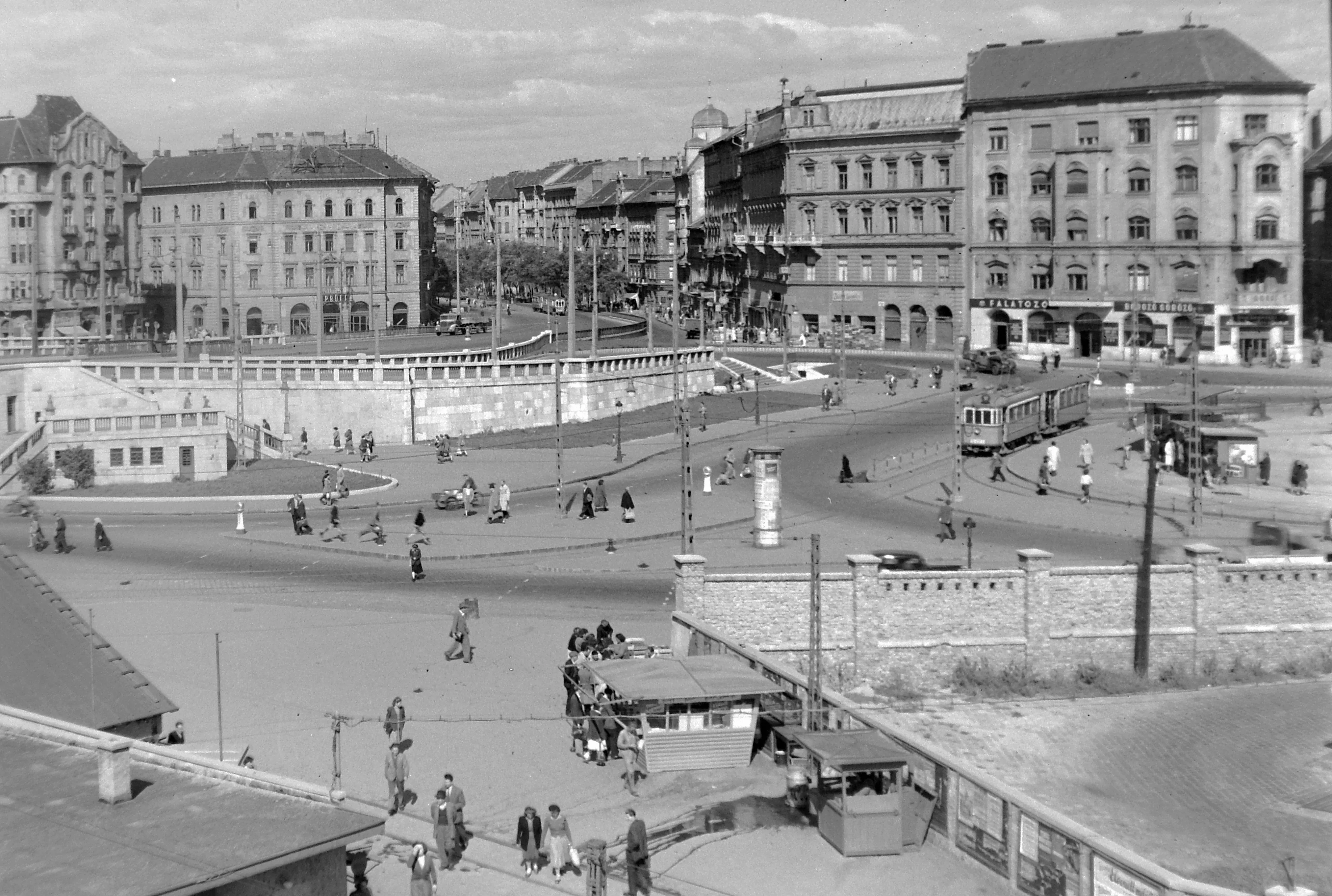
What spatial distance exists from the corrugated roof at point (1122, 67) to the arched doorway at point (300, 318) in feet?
175

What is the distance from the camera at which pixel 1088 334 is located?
94.9 m

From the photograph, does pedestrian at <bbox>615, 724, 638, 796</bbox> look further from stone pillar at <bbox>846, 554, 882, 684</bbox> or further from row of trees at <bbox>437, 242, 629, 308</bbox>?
row of trees at <bbox>437, 242, 629, 308</bbox>

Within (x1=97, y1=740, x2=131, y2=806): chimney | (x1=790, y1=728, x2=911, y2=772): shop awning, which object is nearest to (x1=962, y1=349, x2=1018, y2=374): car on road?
(x1=790, y1=728, x2=911, y2=772): shop awning

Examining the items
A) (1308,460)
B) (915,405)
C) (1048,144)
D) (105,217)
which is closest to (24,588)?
(1308,460)

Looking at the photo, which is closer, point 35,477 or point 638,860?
point 638,860

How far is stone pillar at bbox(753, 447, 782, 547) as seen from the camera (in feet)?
158

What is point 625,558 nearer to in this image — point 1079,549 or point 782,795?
point 1079,549

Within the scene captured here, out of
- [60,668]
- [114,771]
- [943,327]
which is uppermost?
[943,327]

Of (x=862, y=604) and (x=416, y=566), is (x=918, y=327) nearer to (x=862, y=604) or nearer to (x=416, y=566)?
(x=416, y=566)

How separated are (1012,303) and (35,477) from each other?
5789cm

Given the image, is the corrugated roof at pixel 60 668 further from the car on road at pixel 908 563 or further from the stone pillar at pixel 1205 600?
the stone pillar at pixel 1205 600

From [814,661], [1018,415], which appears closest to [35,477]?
[1018,415]

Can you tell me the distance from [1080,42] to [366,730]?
7198cm

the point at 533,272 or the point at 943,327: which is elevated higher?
the point at 533,272
